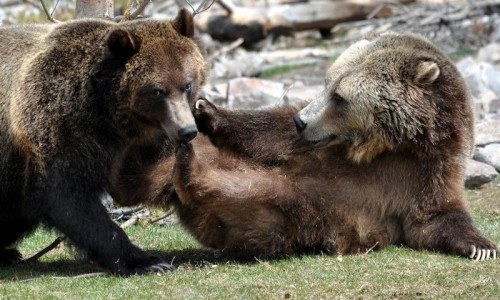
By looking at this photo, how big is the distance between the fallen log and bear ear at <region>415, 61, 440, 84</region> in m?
13.5

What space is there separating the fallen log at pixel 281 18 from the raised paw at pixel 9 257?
1330cm

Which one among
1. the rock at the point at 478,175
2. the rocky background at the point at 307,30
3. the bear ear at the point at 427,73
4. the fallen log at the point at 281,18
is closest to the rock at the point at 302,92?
the rocky background at the point at 307,30

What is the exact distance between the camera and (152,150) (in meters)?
7.43

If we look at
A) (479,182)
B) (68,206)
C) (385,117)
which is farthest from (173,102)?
(479,182)

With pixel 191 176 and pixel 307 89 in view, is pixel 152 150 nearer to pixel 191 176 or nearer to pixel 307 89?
pixel 191 176

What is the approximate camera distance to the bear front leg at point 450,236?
690 cm

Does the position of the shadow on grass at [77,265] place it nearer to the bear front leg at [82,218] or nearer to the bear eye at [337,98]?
the bear front leg at [82,218]

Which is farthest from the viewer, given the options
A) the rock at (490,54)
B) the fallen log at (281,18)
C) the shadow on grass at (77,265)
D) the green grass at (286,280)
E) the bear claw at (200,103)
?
the fallen log at (281,18)

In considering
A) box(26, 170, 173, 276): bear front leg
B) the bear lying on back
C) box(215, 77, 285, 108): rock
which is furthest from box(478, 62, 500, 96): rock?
box(26, 170, 173, 276): bear front leg

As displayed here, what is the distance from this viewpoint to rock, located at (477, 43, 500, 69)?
18.0 meters

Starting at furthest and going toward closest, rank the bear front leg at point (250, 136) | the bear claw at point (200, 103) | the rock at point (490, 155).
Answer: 1. the rock at point (490, 155)
2. the bear front leg at point (250, 136)
3. the bear claw at point (200, 103)

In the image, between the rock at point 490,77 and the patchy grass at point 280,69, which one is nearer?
the rock at point 490,77

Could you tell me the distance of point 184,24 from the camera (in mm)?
7008

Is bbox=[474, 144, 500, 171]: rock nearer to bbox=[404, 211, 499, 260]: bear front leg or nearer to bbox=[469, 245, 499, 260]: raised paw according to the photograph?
bbox=[404, 211, 499, 260]: bear front leg
